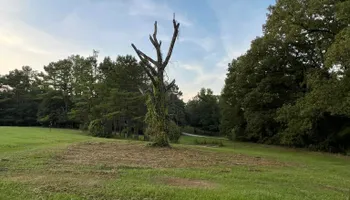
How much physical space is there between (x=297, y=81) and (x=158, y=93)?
59.7 ft

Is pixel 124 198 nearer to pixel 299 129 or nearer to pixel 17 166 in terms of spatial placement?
pixel 17 166

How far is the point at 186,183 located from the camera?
7.69 metres

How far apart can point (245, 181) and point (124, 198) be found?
11.9ft

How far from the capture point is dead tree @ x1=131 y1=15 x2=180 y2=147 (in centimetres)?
1709

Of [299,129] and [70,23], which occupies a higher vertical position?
[70,23]

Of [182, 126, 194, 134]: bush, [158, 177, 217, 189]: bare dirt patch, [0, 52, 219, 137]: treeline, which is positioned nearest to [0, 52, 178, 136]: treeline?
[0, 52, 219, 137]: treeline

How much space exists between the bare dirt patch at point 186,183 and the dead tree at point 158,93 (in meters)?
8.84

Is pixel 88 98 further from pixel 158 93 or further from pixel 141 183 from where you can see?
pixel 141 183

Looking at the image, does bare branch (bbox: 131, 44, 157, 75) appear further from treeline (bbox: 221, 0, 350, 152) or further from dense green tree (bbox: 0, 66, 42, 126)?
dense green tree (bbox: 0, 66, 42, 126)

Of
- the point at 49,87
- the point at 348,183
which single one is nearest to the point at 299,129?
the point at 348,183

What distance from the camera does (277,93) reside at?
30.9 meters

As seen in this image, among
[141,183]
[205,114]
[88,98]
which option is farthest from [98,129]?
[205,114]

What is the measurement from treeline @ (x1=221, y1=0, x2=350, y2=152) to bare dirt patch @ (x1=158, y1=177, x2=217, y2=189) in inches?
A: 399

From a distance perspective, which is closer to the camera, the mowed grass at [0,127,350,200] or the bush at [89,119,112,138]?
the mowed grass at [0,127,350,200]
